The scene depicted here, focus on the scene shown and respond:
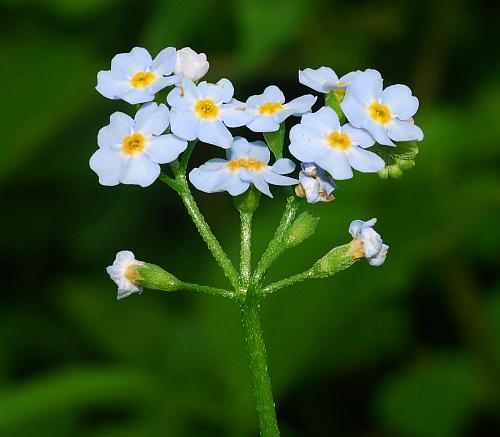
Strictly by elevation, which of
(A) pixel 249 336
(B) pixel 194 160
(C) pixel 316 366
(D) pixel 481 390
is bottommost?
(A) pixel 249 336

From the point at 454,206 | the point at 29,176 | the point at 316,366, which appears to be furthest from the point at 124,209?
the point at 454,206

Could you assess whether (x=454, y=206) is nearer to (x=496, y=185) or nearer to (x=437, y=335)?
(x=496, y=185)

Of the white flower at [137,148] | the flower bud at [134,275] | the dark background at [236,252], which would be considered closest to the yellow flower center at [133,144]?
the white flower at [137,148]

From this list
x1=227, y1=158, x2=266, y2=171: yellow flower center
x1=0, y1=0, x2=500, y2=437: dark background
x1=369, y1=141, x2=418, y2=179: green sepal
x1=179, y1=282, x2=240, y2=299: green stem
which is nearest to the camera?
x1=179, y1=282, x2=240, y2=299: green stem

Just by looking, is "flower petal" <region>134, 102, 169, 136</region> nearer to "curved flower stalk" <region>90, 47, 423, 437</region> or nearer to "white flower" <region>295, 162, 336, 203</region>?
"curved flower stalk" <region>90, 47, 423, 437</region>

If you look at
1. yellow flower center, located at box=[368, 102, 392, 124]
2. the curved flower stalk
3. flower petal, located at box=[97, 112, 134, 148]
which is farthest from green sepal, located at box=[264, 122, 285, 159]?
flower petal, located at box=[97, 112, 134, 148]
